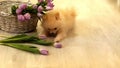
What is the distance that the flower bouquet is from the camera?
71.0 inches

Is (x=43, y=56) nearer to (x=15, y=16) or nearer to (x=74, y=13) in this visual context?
(x=15, y=16)

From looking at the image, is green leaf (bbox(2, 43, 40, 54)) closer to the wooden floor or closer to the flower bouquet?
the wooden floor

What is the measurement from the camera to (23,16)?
178 centimetres

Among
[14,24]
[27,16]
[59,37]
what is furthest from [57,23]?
[14,24]

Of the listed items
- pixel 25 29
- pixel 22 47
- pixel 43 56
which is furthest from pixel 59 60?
pixel 25 29

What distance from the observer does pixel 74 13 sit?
204 cm

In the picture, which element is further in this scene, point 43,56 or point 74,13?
point 74,13

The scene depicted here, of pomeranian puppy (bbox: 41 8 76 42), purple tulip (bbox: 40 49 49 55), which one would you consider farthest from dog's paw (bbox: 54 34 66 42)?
purple tulip (bbox: 40 49 49 55)

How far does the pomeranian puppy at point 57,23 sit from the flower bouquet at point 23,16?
0.06m

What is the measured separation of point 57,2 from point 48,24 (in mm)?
1192

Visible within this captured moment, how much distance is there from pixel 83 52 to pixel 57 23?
302 millimetres

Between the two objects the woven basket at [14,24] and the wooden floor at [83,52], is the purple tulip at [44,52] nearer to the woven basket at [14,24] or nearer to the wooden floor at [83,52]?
the wooden floor at [83,52]

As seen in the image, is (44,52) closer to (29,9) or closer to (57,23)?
(57,23)

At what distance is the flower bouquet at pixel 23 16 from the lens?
5.91ft
